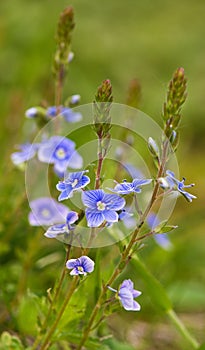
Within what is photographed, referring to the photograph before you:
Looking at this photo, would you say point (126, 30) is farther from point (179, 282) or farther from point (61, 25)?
point (61, 25)

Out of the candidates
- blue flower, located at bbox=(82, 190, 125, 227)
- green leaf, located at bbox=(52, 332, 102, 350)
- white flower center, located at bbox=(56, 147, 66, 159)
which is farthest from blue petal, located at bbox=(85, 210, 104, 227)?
white flower center, located at bbox=(56, 147, 66, 159)

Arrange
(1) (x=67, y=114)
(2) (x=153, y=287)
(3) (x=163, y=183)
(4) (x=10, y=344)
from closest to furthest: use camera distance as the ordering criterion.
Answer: (3) (x=163, y=183) → (4) (x=10, y=344) → (2) (x=153, y=287) → (1) (x=67, y=114)

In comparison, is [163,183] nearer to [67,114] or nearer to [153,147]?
[153,147]

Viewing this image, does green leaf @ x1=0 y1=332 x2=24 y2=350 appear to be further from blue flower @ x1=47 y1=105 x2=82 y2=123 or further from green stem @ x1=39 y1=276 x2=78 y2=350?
blue flower @ x1=47 y1=105 x2=82 y2=123

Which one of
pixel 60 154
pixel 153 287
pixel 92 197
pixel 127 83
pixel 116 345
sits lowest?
pixel 116 345

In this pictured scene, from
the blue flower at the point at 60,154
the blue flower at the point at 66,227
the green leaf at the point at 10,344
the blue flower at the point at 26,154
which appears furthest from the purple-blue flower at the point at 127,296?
the blue flower at the point at 26,154

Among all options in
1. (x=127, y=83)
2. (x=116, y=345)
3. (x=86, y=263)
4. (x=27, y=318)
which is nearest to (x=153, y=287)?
(x=116, y=345)

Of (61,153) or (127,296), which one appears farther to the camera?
(61,153)
